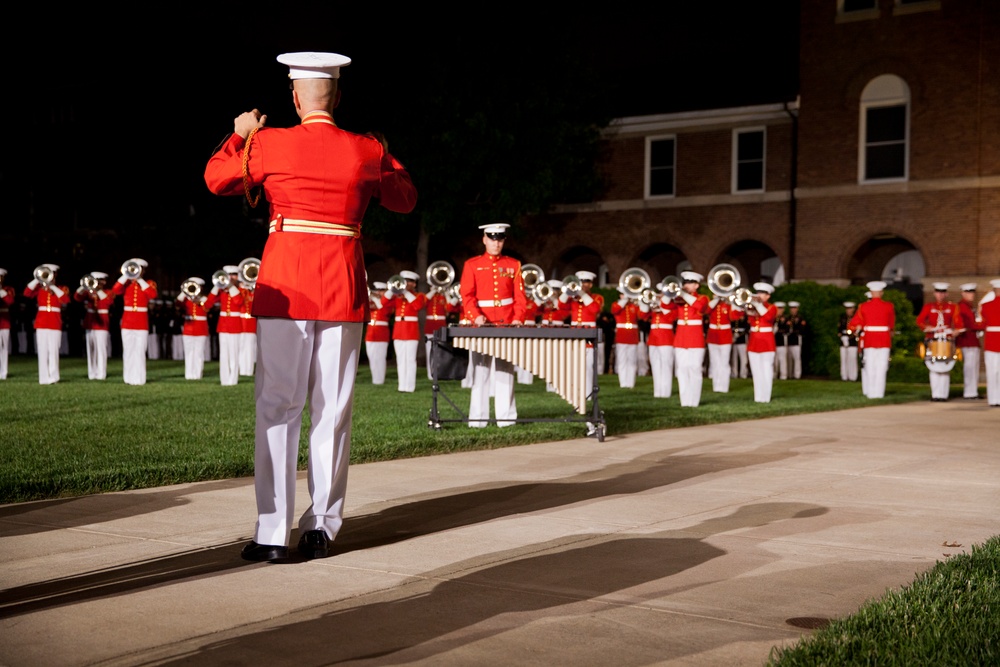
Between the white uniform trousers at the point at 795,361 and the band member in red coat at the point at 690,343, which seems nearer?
the band member in red coat at the point at 690,343

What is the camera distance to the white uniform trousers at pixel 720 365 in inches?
877

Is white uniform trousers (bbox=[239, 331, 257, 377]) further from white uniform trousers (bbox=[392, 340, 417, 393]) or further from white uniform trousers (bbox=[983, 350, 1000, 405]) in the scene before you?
white uniform trousers (bbox=[983, 350, 1000, 405])

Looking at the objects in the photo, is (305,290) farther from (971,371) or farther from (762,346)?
(971,371)

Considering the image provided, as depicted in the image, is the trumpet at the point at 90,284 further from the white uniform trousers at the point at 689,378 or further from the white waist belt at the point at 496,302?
the white waist belt at the point at 496,302

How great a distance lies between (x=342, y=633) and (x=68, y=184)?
45.0 metres

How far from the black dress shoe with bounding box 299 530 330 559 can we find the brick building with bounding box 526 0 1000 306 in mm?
28039

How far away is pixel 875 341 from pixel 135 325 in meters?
13.6

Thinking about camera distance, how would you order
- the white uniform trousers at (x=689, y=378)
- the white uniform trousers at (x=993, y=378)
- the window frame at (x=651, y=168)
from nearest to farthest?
the white uniform trousers at (x=689, y=378), the white uniform trousers at (x=993, y=378), the window frame at (x=651, y=168)

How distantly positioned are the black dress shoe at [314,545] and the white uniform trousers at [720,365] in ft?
55.4

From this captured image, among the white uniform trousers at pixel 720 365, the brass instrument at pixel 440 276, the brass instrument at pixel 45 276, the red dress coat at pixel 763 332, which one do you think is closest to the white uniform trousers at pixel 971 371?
the white uniform trousers at pixel 720 365

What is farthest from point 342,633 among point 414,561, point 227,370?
point 227,370

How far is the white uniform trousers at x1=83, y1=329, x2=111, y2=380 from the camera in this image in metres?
23.3

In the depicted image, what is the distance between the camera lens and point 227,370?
73.0 feet

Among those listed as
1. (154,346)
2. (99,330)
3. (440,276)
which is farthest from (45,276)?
(154,346)
